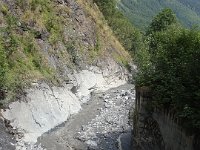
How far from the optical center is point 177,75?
34594 mm

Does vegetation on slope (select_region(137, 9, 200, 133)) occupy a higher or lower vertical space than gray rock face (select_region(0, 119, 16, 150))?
higher

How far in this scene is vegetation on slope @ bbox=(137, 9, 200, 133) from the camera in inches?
1246

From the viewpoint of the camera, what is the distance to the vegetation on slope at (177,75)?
31656 mm

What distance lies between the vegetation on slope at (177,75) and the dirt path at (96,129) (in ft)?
32.8

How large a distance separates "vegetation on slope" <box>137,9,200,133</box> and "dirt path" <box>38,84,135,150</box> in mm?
9987

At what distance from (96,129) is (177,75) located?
1881cm

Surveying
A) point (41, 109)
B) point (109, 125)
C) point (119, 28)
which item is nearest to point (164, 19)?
point (119, 28)

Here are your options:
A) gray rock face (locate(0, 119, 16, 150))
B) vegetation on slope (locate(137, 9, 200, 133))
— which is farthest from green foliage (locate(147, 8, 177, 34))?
gray rock face (locate(0, 119, 16, 150))

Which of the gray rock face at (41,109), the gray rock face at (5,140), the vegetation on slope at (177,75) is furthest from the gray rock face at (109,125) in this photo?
the vegetation on slope at (177,75)

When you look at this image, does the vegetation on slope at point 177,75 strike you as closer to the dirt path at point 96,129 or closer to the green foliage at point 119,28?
the dirt path at point 96,129

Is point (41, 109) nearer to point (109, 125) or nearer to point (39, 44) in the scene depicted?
point (109, 125)

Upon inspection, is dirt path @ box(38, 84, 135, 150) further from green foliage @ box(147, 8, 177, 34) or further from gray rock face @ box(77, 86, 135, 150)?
green foliage @ box(147, 8, 177, 34)

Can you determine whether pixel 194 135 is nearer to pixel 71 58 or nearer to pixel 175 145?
pixel 175 145

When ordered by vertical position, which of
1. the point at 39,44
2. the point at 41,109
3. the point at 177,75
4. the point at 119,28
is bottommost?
the point at 41,109
